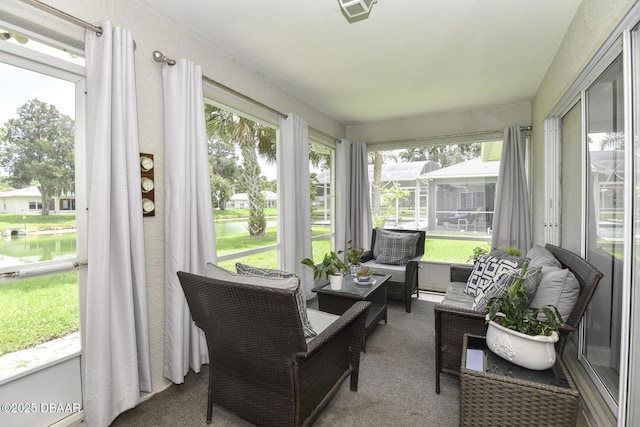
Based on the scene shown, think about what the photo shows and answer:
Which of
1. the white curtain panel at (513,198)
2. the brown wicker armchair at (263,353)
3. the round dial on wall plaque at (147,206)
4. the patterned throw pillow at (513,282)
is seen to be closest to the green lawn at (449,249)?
the white curtain panel at (513,198)

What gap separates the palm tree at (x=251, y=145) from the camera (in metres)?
2.99

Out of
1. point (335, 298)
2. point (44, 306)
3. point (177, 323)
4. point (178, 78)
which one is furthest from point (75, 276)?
point (335, 298)

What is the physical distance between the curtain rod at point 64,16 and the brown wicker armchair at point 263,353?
1450mm

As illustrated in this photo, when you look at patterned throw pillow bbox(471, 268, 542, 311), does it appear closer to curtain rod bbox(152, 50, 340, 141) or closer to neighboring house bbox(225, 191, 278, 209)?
neighboring house bbox(225, 191, 278, 209)

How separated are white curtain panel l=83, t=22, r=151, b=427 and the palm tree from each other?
44.5 inches

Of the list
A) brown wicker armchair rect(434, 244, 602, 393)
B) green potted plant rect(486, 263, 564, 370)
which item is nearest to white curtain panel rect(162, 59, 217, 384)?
brown wicker armchair rect(434, 244, 602, 393)

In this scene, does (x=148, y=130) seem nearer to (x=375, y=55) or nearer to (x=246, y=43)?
(x=246, y=43)

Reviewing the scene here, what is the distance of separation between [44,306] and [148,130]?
120 cm

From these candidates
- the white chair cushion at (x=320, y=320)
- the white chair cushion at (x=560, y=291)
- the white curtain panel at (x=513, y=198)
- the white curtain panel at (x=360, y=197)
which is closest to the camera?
the white chair cushion at (x=560, y=291)

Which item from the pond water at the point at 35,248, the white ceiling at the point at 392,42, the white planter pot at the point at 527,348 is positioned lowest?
the white planter pot at the point at 527,348

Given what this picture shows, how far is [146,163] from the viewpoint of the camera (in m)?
2.08

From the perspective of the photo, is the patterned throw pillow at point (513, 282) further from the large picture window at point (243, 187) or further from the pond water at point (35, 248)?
the pond water at point (35, 248)

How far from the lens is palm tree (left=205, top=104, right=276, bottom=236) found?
2.99 m

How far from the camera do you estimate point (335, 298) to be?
2916 mm
